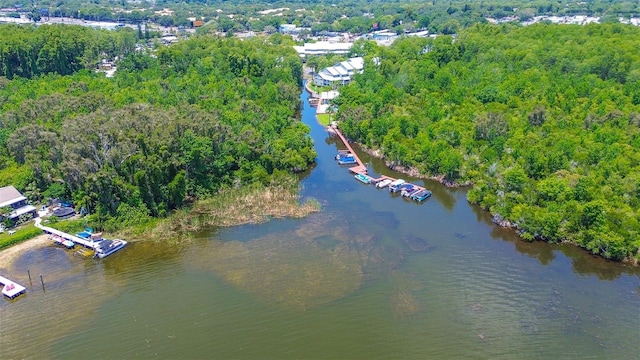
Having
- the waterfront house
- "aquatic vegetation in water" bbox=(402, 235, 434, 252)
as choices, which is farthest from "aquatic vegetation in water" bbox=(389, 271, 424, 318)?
the waterfront house

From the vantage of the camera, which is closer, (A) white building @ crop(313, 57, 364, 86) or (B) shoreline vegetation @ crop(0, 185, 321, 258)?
(B) shoreline vegetation @ crop(0, 185, 321, 258)

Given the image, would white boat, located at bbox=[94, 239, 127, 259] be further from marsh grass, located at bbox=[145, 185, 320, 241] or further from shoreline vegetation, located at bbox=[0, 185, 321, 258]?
marsh grass, located at bbox=[145, 185, 320, 241]

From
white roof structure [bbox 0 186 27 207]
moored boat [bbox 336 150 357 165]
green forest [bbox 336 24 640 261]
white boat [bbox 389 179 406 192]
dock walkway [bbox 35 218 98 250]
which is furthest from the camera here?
moored boat [bbox 336 150 357 165]

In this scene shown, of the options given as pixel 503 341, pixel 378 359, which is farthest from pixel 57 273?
pixel 503 341

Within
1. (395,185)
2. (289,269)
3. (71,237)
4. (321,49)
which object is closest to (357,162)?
(395,185)

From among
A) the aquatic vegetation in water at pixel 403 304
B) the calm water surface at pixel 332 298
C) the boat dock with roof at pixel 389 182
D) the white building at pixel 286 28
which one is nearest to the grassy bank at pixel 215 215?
the calm water surface at pixel 332 298

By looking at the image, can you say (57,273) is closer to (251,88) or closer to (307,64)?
(251,88)

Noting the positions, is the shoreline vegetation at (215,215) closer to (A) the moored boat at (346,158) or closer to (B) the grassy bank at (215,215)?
(B) the grassy bank at (215,215)
